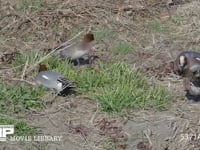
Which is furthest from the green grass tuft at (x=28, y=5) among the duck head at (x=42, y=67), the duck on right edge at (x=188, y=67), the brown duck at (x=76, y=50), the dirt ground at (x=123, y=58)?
the duck on right edge at (x=188, y=67)

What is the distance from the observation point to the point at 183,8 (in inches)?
334

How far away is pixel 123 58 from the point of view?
279 inches

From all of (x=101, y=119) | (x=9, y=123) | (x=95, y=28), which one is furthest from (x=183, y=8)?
(x=9, y=123)

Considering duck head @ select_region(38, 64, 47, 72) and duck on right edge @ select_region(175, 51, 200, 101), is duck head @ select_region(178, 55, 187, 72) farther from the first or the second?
duck head @ select_region(38, 64, 47, 72)

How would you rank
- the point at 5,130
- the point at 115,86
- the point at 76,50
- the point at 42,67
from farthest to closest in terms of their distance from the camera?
1. the point at 76,50
2. the point at 42,67
3. the point at 115,86
4. the point at 5,130

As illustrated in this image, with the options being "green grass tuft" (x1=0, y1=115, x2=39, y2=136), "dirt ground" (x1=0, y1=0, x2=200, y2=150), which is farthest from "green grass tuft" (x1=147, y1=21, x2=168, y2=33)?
"green grass tuft" (x1=0, y1=115, x2=39, y2=136)

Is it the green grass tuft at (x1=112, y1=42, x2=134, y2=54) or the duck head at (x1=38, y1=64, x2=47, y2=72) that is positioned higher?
the green grass tuft at (x1=112, y1=42, x2=134, y2=54)

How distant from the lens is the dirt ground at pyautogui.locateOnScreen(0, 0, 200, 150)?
5.44 m

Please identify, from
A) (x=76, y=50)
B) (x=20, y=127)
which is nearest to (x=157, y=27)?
(x=76, y=50)

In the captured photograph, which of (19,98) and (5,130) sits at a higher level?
(19,98)

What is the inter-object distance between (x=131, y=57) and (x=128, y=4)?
1541mm

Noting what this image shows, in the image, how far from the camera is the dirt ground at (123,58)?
5438mm

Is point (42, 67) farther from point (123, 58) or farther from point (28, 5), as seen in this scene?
point (28, 5)

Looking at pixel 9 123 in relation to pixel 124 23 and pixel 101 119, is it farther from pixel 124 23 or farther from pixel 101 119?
pixel 124 23
